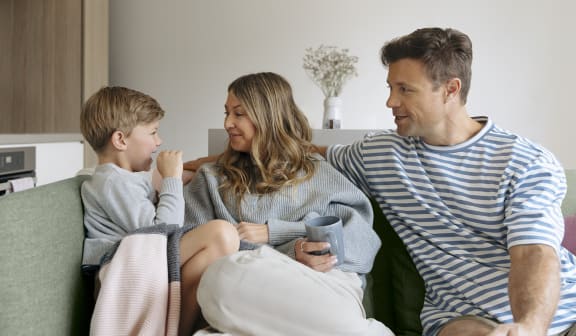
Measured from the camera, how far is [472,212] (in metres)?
1.52

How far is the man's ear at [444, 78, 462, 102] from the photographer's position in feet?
5.33

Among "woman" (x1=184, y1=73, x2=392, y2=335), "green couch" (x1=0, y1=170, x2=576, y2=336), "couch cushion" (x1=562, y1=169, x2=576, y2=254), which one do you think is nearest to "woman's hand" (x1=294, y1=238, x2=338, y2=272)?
"woman" (x1=184, y1=73, x2=392, y2=335)

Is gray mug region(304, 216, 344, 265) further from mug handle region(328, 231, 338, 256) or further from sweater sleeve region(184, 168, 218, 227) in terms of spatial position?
sweater sleeve region(184, 168, 218, 227)

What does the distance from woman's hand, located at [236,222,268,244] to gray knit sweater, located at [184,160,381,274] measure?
2 cm

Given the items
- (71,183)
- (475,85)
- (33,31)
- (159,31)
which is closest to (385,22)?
(475,85)

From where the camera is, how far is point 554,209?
139cm

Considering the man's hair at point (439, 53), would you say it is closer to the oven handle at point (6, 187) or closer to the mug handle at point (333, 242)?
the mug handle at point (333, 242)

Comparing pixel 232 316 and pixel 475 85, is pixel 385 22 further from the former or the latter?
pixel 232 316

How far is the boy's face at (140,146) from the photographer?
1.70 m

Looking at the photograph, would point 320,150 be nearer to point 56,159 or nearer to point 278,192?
point 278,192

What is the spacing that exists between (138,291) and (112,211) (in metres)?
0.28

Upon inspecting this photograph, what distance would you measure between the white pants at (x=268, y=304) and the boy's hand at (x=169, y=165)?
18.7 inches

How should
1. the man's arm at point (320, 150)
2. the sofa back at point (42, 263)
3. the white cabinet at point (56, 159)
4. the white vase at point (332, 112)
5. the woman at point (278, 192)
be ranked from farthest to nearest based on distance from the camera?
the white vase at point (332, 112) → the white cabinet at point (56, 159) → the man's arm at point (320, 150) → the woman at point (278, 192) → the sofa back at point (42, 263)

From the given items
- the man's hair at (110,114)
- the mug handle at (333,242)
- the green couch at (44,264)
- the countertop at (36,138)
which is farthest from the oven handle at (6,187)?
the mug handle at (333,242)
